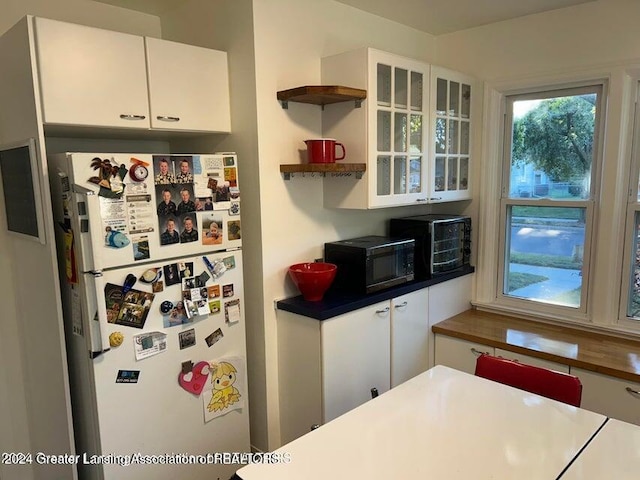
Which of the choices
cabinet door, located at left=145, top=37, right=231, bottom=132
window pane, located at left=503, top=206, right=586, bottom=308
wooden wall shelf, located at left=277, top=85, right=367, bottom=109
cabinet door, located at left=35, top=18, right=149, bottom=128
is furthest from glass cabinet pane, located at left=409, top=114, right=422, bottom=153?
cabinet door, located at left=35, top=18, right=149, bottom=128

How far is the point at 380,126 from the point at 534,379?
145 cm

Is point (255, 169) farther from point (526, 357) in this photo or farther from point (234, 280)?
point (526, 357)

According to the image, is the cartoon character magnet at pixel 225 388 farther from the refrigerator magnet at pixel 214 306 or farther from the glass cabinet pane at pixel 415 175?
the glass cabinet pane at pixel 415 175

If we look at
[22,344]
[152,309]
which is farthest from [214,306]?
[22,344]

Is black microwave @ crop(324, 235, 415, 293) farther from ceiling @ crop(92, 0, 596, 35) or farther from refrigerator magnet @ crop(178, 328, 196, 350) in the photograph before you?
ceiling @ crop(92, 0, 596, 35)

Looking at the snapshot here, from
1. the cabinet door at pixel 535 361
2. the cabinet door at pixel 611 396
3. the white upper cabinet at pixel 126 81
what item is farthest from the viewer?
the cabinet door at pixel 535 361

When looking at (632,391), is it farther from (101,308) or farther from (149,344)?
(101,308)

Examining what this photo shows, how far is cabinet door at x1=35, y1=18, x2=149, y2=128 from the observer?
186cm

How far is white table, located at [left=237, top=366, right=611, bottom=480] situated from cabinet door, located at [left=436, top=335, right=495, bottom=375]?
3.66 ft

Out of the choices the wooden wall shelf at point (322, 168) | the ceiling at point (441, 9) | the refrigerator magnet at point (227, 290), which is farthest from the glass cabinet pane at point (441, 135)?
the refrigerator magnet at point (227, 290)

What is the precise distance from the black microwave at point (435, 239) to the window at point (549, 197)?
1.04ft

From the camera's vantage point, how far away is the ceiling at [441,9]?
8.61ft

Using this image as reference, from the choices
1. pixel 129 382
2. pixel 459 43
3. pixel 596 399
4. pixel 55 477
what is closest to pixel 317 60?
pixel 459 43

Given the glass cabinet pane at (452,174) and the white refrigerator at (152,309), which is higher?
the glass cabinet pane at (452,174)
